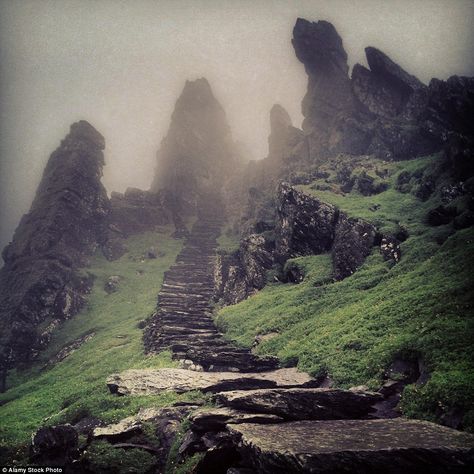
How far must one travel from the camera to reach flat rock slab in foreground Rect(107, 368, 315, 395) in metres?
22.3

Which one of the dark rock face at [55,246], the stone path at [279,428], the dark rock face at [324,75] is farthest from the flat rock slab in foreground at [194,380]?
the dark rock face at [324,75]

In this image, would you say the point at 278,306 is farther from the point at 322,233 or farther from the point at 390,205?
the point at 390,205

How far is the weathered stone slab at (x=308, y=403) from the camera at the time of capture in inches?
597

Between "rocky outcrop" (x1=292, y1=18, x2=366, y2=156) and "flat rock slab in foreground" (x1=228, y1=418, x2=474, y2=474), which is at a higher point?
"rocky outcrop" (x1=292, y1=18, x2=366, y2=156)

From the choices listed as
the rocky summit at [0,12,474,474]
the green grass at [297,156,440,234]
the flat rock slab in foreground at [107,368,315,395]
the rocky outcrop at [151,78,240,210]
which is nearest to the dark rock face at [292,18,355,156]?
the rocky summit at [0,12,474,474]

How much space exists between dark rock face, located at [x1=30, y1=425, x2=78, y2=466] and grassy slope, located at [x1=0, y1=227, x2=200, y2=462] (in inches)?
153

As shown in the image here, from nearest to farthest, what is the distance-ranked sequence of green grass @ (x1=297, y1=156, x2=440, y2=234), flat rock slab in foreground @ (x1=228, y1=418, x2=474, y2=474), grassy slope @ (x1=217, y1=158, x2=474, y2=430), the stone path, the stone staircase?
flat rock slab in foreground @ (x1=228, y1=418, x2=474, y2=474) → the stone path → grassy slope @ (x1=217, y1=158, x2=474, y2=430) → the stone staircase → green grass @ (x1=297, y1=156, x2=440, y2=234)

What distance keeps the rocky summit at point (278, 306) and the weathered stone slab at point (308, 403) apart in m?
0.08

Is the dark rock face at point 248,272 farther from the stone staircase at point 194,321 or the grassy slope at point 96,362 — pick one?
the grassy slope at point 96,362

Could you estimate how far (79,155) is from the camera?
96.3m

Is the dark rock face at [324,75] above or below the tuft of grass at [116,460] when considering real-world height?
above

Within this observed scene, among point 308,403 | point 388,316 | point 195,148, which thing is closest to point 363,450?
point 308,403

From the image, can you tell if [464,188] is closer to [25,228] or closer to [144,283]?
[144,283]

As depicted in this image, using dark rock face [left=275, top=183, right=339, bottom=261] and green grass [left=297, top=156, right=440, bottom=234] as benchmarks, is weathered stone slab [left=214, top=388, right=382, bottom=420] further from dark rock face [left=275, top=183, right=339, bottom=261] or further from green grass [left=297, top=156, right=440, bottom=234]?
dark rock face [left=275, top=183, right=339, bottom=261]
